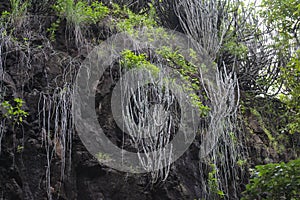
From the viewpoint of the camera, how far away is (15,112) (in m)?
3.41

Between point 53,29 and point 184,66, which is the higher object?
point 53,29

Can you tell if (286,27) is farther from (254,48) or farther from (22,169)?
(22,169)

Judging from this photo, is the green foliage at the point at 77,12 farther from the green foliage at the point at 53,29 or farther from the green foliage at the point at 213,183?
the green foliage at the point at 213,183

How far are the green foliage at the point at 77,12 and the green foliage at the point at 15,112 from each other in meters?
1.36

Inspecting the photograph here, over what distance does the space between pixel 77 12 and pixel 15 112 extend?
160 centimetres

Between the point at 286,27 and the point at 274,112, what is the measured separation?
1.23 metres

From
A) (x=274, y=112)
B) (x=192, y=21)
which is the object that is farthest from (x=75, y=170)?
(x=274, y=112)

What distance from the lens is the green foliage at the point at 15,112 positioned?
340 cm

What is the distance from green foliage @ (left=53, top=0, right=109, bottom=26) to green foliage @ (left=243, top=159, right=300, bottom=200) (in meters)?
2.57

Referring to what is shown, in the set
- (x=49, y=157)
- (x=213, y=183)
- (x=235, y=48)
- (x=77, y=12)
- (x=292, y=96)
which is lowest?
(x=213, y=183)

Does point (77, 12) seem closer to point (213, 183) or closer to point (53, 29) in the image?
point (53, 29)

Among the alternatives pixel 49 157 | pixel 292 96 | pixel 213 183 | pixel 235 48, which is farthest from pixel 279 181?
pixel 235 48

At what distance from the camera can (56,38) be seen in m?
4.53

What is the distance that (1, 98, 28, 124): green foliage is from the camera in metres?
3.40
